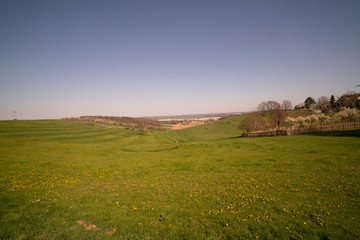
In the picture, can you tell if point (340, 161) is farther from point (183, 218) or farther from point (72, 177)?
point (72, 177)

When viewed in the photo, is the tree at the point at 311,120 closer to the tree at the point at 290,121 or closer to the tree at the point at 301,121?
the tree at the point at 301,121

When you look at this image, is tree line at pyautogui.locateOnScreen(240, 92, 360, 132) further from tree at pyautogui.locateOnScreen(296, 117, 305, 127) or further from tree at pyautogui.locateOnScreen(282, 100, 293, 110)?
tree at pyautogui.locateOnScreen(282, 100, 293, 110)

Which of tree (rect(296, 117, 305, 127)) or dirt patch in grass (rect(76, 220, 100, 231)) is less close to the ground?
tree (rect(296, 117, 305, 127))

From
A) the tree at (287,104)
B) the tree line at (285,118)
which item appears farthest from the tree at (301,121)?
the tree at (287,104)

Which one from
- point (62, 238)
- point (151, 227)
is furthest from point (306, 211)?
point (62, 238)

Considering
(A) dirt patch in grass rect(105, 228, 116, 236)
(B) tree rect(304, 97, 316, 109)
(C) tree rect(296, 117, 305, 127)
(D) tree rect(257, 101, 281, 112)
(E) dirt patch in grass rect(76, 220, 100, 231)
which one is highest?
(B) tree rect(304, 97, 316, 109)

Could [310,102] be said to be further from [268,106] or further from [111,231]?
[111,231]

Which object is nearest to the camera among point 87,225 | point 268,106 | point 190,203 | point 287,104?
point 87,225

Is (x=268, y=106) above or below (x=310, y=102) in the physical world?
below

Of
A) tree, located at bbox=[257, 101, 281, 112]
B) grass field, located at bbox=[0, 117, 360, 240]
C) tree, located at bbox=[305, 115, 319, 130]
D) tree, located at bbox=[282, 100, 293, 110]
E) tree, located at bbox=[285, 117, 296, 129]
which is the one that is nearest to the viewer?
grass field, located at bbox=[0, 117, 360, 240]

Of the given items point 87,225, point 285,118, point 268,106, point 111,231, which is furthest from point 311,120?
point 87,225

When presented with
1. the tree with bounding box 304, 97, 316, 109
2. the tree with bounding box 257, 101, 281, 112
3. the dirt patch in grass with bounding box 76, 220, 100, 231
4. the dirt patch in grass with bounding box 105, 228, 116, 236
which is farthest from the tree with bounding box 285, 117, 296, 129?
the tree with bounding box 304, 97, 316, 109

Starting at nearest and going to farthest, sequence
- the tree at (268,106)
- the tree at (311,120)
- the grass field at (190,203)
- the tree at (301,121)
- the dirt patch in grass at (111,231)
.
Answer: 1. the grass field at (190,203)
2. the dirt patch in grass at (111,231)
3. the tree at (311,120)
4. the tree at (301,121)
5. the tree at (268,106)

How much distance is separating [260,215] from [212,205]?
9.22ft
